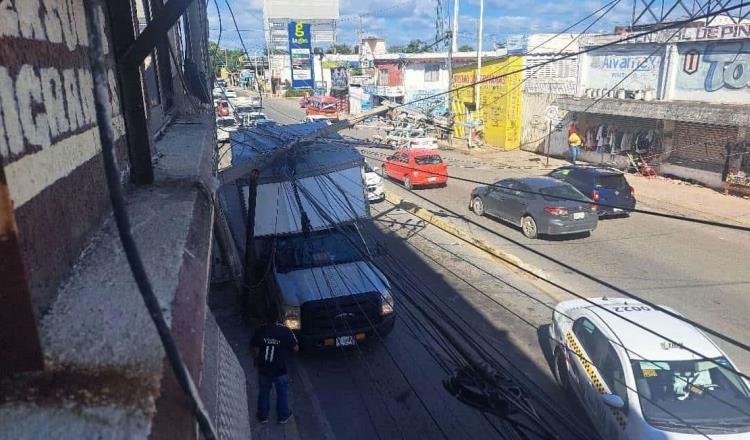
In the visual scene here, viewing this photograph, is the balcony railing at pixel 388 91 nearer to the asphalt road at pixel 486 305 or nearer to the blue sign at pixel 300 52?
the blue sign at pixel 300 52

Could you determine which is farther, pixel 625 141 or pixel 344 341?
pixel 625 141

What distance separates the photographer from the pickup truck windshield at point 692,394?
581 centimetres

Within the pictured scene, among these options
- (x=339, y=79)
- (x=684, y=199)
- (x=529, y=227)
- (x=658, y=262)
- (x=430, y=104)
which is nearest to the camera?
(x=658, y=262)

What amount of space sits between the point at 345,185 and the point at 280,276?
119 inches

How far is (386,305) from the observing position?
862cm

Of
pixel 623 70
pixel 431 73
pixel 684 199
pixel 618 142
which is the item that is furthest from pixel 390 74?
pixel 684 199

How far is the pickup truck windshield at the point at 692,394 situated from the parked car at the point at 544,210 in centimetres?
743

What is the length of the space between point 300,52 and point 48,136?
206 feet

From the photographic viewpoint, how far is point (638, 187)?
20.7 m

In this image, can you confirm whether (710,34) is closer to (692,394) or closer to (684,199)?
(684,199)

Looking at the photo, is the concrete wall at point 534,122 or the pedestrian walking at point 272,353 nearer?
the pedestrian walking at point 272,353

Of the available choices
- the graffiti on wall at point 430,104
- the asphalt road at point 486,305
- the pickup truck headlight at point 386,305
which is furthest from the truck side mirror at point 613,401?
the graffiti on wall at point 430,104

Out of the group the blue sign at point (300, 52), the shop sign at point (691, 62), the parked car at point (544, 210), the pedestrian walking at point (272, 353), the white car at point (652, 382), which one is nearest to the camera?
the white car at point (652, 382)

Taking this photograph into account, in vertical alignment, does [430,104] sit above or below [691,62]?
below
